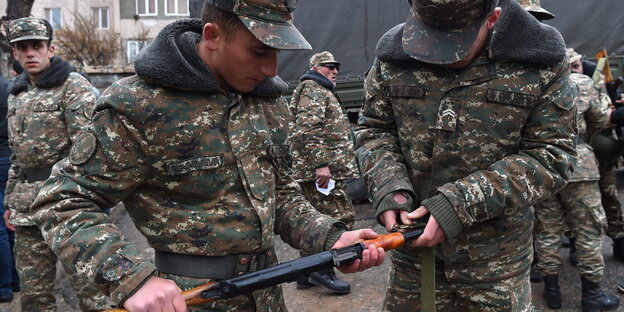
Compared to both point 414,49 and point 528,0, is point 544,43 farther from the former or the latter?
point 528,0

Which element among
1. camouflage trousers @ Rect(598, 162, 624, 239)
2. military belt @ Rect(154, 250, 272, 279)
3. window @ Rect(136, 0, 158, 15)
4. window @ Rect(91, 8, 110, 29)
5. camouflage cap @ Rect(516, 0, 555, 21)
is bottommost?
window @ Rect(91, 8, 110, 29)

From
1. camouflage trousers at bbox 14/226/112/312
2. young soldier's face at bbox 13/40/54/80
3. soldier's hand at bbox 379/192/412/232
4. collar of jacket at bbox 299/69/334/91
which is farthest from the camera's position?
collar of jacket at bbox 299/69/334/91

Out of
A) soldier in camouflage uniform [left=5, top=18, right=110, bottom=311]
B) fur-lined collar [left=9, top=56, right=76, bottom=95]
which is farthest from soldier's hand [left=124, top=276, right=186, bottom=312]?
fur-lined collar [left=9, top=56, right=76, bottom=95]

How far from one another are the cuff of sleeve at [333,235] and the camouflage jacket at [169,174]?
0.09 ft

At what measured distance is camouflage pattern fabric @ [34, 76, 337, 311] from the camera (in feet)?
5.35

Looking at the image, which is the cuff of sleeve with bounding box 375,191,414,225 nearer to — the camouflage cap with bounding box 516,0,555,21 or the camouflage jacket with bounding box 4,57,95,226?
the camouflage cap with bounding box 516,0,555,21

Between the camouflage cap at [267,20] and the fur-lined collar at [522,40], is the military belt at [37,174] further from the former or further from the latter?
the fur-lined collar at [522,40]

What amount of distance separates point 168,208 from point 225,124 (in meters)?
0.35

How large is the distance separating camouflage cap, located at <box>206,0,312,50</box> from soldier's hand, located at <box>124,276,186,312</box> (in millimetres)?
820

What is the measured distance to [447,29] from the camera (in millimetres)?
2203

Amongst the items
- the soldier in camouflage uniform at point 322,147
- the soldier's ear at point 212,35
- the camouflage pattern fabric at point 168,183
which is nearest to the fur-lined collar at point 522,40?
the camouflage pattern fabric at point 168,183

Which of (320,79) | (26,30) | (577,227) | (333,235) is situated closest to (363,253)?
(333,235)

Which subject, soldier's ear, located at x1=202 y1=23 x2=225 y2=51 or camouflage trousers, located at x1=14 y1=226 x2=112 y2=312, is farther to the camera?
camouflage trousers, located at x1=14 y1=226 x2=112 y2=312

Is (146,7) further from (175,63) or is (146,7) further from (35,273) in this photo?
(175,63)
